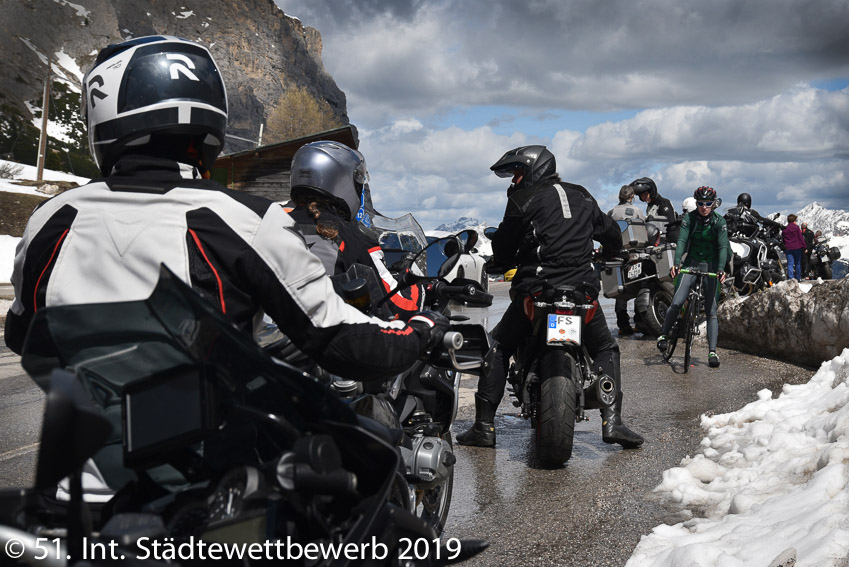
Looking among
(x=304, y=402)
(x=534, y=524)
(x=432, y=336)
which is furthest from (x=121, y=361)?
(x=534, y=524)

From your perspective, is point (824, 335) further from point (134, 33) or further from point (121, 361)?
point (134, 33)

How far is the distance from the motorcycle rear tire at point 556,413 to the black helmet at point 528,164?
1.38 m

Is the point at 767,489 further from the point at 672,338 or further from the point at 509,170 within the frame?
the point at 672,338

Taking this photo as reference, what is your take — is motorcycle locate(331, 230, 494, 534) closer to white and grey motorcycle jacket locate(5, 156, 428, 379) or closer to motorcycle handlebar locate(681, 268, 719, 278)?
white and grey motorcycle jacket locate(5, 156, 428, 379)

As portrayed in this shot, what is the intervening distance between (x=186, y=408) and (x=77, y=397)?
13.8 inches

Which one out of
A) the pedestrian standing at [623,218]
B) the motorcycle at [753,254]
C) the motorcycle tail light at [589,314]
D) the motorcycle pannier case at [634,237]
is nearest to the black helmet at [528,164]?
the motorcycle tail light at [589,314]

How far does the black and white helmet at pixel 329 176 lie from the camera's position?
4.36 m

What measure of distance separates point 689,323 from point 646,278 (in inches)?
95.2

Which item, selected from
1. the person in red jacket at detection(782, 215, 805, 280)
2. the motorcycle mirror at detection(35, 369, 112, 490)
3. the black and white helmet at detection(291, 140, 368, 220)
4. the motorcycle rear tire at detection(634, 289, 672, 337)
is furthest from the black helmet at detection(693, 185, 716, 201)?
the person in red jacket at detection(782, 215, 805, 280)

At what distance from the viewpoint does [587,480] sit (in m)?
5.27

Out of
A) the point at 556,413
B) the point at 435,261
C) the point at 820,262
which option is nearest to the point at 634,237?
the point at 556,413

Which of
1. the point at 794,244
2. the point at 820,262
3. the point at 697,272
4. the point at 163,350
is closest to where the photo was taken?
the point at 163,350

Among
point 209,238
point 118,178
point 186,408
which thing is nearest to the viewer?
point 186,408

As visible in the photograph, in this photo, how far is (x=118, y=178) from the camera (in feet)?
7.13
